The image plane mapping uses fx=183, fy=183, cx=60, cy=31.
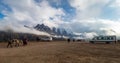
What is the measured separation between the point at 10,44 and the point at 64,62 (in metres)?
30.7

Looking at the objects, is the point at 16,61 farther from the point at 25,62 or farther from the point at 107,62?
the point at 107,62

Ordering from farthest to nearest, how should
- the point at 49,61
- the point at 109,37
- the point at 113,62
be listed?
the point at 109,37 < the point at 49,61 < the point at 113,62

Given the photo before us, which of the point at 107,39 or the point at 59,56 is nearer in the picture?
the point at 59,56

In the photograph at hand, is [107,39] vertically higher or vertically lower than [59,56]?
higher

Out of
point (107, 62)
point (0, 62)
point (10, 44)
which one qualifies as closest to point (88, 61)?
point (107, 62)

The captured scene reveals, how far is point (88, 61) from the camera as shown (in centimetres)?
1972

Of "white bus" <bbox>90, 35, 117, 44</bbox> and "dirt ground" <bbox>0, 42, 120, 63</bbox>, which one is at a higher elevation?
"white bus" <bbox>90, 35, 117, 44</bbox>

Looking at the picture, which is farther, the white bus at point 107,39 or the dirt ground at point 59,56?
the white bus at point 107,39

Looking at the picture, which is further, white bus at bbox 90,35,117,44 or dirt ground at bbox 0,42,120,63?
white bus at bbox 90,35,117,44

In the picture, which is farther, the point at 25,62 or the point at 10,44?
the point at 10,44

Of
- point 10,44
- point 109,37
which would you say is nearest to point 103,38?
point 109,37

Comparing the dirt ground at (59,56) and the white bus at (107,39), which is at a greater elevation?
the white bus at (107,39)

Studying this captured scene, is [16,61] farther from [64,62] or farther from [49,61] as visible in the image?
[64,62]

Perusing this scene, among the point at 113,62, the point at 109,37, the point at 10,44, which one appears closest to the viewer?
the point at 113,62
